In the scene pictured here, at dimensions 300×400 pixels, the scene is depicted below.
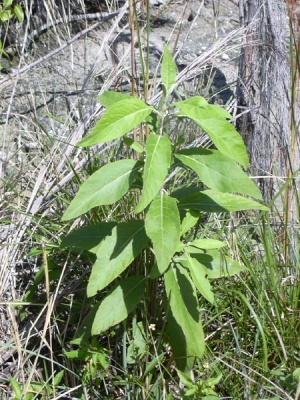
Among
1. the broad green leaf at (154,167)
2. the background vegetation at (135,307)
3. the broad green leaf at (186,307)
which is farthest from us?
the background vegetation at (135,307)

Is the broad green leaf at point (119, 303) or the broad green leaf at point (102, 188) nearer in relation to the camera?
the broad green leaf at point (102, 188)

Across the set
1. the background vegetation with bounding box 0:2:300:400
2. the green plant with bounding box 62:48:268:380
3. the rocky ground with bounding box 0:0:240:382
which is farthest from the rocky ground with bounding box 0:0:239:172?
the green plant with bounding box 62:48:268:380

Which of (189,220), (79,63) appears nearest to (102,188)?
(189,220)

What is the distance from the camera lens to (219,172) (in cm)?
220

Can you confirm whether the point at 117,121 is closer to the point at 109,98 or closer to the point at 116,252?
the point at 109,98

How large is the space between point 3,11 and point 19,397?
2364mm

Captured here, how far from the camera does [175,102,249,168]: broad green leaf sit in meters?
2.11

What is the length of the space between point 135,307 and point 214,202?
509mm

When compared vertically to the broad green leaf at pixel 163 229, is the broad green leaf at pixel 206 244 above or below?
below

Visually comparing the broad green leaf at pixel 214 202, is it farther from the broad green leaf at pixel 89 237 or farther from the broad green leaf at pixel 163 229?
the broad green leaf at pixel 89 237

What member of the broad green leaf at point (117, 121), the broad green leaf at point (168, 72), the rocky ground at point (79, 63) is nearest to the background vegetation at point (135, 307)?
the broad green leaf at point (168, 72)

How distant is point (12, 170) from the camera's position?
3518 millimetres

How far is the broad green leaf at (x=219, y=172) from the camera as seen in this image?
2143mm

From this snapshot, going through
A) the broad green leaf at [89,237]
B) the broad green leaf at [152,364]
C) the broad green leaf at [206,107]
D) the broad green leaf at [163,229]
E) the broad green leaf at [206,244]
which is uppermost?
the broad green leaf at [206,107]
